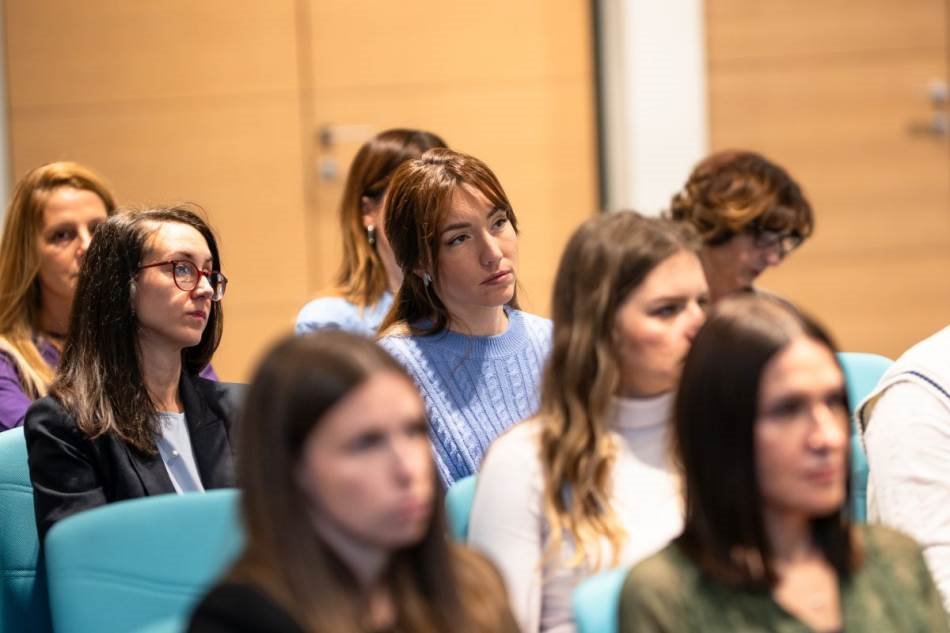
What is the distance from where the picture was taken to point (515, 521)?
2004 mm

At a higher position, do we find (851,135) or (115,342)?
(851,135)

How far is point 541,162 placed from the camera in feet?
18.4

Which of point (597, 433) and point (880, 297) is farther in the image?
point (880, 297)

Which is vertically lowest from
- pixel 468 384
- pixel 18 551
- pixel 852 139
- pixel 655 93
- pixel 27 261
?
pixel 18 551

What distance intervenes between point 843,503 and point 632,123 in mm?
3885

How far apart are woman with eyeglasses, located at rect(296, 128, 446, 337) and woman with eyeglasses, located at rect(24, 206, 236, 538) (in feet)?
2.22

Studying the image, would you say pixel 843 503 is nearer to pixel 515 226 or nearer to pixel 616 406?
pixel 616 406

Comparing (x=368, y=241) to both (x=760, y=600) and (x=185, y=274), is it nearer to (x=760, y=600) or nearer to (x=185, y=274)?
(x=185, y=274)

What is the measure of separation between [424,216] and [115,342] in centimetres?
66

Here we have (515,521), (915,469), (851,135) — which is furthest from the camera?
(851,135)

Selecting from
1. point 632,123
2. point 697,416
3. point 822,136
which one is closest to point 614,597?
point 697,416

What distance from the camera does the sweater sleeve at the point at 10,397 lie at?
3.14 meters

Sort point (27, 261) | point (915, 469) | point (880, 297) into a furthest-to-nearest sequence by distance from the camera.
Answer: point (880, 297) < point (27, 261) < point (915, 469)

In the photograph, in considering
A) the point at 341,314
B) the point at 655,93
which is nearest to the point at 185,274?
the point at 341,314
